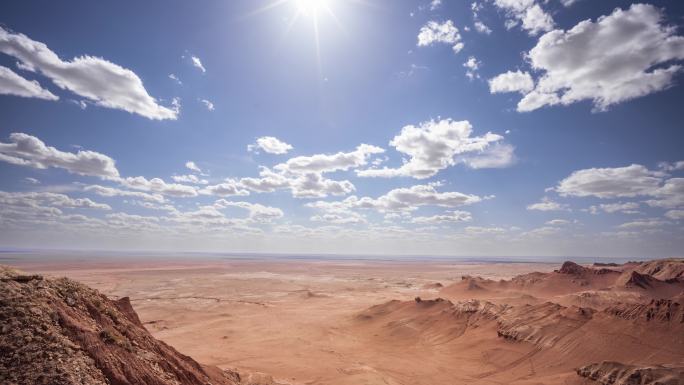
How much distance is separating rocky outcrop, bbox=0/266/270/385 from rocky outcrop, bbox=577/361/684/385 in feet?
55.6

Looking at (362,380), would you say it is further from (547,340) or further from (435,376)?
(547,340)

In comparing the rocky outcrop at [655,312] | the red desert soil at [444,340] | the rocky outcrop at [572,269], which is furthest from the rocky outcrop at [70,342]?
the rocky outcrop at [572,269]

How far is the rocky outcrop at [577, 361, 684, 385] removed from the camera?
1360cm

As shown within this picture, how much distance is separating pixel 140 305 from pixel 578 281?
2497 inches

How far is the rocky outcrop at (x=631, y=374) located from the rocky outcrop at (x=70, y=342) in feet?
55.6

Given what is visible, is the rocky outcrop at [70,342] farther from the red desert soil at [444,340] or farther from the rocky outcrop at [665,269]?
the rocky outcrop at [665,269]

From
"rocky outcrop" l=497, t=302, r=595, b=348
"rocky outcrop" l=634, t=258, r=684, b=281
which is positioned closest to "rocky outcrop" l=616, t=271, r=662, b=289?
"rocky outcrop" l=634, t=258, r=684, b=281

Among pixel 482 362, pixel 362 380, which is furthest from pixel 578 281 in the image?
pixel 362 380

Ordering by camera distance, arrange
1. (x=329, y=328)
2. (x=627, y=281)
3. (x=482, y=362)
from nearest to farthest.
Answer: (x=482, y=362), (x=329, y=328), (x=627, y=281)

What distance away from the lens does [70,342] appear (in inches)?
335

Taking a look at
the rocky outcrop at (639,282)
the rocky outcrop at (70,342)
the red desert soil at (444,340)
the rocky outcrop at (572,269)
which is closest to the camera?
the rocky outcrop at (70,342)

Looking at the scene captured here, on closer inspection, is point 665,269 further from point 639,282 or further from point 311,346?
point 311,346

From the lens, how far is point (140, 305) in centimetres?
4175

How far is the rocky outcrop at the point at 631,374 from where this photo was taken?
13.6 m
